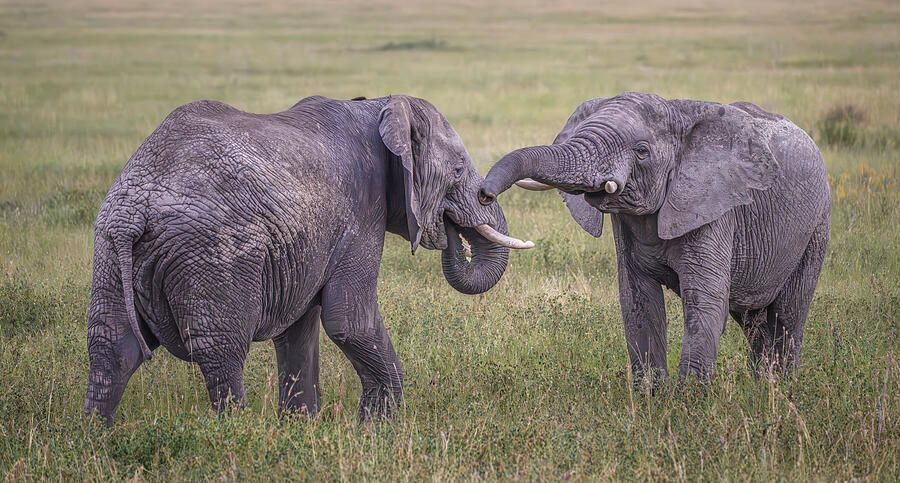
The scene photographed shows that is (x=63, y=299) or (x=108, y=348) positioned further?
(x=63, y=299)

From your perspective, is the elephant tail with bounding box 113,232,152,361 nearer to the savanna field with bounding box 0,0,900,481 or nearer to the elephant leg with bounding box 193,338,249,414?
the elephant leg with bounding box 193,338,249,414

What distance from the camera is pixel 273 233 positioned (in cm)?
539

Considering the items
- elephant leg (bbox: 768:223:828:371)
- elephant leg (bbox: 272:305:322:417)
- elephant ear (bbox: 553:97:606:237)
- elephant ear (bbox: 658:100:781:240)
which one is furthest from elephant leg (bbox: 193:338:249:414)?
elephant leg (bbox: 768:223:828:371)

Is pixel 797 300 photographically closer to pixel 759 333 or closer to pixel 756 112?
pixel 759 333

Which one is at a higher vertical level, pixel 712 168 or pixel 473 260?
pixel 712 168

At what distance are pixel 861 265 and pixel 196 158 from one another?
6699 millimetres

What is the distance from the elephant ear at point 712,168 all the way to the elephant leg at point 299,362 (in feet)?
6.90

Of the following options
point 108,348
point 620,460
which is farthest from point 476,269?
point 108,348

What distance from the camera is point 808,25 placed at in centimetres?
4850

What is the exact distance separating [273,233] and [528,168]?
4.32 feet

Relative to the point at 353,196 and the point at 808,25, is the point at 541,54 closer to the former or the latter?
the point at 808,25

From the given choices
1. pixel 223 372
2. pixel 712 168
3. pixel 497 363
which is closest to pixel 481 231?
pixel 497 363

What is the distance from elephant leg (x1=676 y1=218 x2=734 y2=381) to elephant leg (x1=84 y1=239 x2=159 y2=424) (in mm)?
2997

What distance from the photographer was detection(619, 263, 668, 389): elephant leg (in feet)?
21.7
